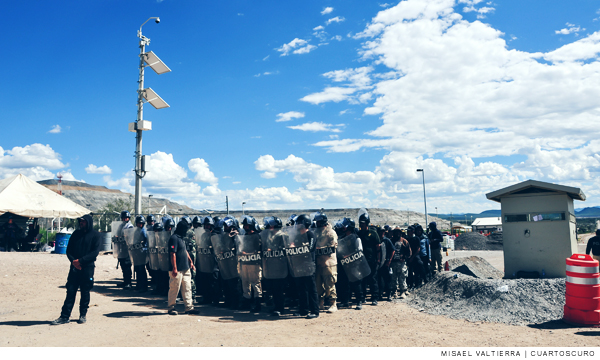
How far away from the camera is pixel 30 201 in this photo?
907 inches

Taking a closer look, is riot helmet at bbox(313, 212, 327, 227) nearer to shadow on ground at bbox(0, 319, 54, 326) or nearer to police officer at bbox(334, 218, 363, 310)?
police officer at bbox(334, 218, 363, 310)

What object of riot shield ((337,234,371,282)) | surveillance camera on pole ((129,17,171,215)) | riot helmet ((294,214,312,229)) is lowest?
riot shield ((337,234,371,282))

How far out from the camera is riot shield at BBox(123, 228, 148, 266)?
11.3m

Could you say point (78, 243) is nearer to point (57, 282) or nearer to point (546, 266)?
point (57, 282)

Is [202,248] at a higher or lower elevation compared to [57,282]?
higher

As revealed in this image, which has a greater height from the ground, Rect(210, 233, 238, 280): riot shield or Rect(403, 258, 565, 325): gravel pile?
Rect(210, 233, 238, 280): riot shield

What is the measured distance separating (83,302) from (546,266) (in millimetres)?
10922

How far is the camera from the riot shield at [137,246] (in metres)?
11.3

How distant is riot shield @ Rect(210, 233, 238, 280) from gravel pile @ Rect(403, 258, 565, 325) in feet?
13.5

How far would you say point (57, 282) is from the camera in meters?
12.2

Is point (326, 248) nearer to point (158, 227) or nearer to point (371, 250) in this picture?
point (371, 250)

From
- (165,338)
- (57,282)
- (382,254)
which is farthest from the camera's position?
(57,282)

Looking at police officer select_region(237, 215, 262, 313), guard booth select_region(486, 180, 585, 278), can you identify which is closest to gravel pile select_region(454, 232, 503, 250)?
guard booth select_region(486, 180, 585, 278)

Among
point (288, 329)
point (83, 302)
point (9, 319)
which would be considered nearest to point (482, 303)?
point (288, 329)
